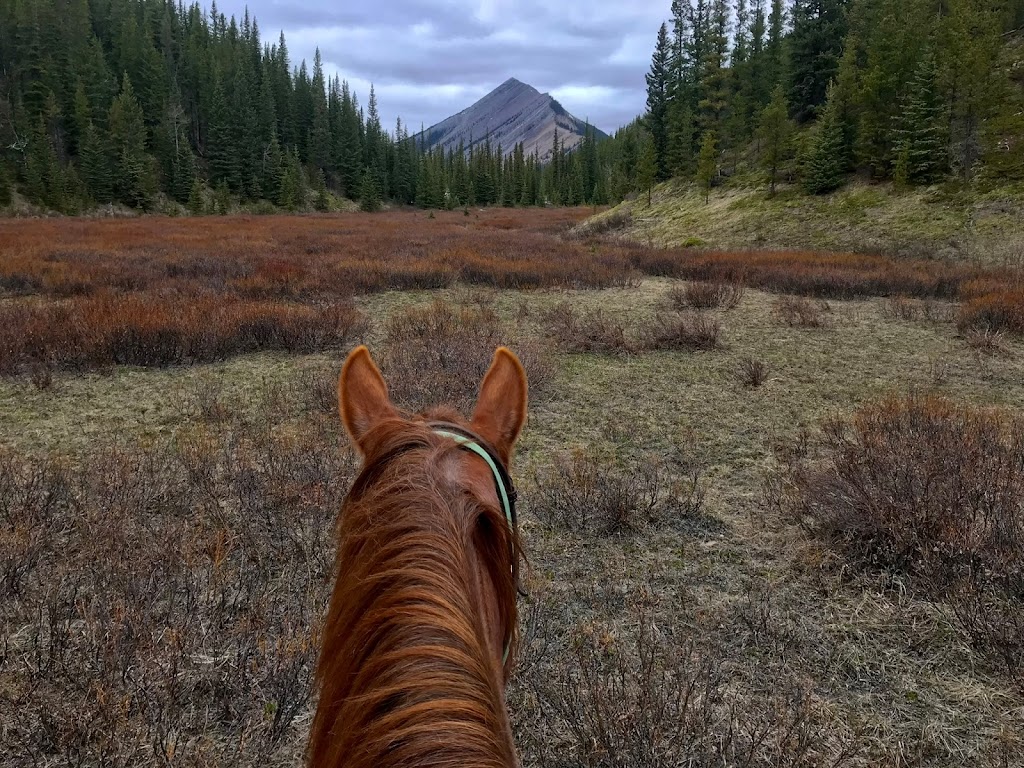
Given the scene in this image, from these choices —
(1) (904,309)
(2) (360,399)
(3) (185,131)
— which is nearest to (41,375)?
(2) (360,399)

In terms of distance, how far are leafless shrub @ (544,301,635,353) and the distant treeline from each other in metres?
36.3

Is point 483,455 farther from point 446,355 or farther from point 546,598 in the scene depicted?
point 446,355

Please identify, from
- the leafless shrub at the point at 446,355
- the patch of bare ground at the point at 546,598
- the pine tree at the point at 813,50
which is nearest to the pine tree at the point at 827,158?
the pine tree at the point at 813,50

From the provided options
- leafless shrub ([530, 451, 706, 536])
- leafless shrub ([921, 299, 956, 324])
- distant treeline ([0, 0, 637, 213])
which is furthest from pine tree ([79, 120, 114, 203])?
leafless shrub ([921, 299, 956, 324])

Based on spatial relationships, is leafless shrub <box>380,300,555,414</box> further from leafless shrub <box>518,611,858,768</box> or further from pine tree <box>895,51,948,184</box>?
pine tree <box>895,51,948,184</box>

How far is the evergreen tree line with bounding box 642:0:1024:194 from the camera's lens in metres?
17.8

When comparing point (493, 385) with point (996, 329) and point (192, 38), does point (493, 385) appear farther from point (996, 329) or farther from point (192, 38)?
point (192, 38)

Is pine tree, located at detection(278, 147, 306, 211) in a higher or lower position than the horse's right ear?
higher

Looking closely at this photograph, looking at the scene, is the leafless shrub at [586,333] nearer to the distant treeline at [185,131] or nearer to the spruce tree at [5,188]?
the distant treeline at [185,131]

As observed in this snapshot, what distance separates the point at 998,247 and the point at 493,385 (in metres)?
18.5

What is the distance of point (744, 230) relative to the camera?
20281 mm

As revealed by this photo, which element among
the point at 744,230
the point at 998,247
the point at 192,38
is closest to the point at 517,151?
the point at 192,38

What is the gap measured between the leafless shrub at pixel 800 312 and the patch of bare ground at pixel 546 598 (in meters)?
3.27

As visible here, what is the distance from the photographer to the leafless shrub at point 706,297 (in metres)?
9.83
